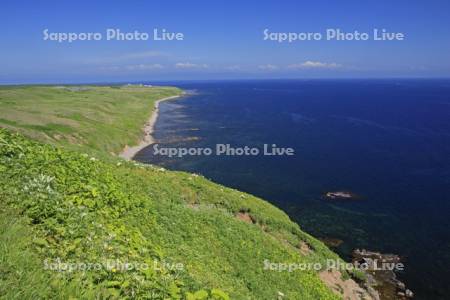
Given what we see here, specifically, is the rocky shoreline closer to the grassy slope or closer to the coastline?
the grassy slope

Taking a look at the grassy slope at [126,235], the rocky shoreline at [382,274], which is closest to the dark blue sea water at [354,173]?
the rocky shoreline at [382,274]

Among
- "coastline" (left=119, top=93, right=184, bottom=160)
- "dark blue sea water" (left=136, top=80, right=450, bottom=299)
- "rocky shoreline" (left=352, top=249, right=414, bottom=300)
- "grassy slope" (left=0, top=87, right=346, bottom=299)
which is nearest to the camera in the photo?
"grassy slope" (left=0, top=87, right=346, bottom=299)

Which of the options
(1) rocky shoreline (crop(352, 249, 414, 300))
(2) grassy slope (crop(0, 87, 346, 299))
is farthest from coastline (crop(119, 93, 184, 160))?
(2) grassy slope (crop(0, 87, 346, 299))

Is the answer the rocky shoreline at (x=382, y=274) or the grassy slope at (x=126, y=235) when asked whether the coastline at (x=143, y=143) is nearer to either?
the rocky shoreline at (x=382, y=274)

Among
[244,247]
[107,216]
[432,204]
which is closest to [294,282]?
[244,247]

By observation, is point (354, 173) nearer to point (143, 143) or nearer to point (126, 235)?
point (143, 143)

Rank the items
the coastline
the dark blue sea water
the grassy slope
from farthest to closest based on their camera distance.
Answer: the coastline
the dark blue sea water
the grassy slope
